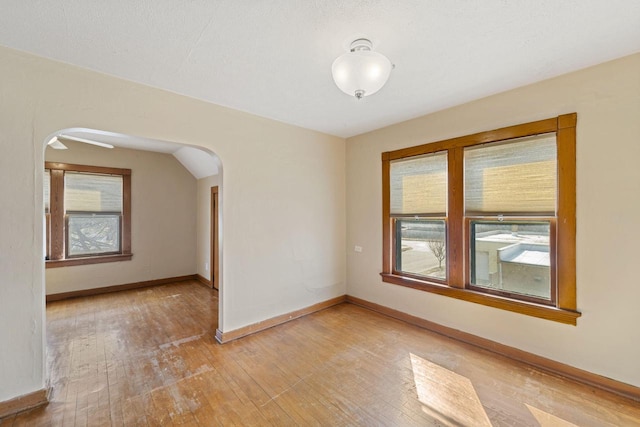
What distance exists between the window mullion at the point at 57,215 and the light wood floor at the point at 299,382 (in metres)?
1.55

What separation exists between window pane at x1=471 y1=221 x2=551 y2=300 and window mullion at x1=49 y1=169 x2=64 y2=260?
21.3 feet

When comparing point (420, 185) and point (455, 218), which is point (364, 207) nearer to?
point (420, 185)

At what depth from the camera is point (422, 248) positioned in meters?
3.62

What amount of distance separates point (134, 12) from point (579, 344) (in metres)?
4.34

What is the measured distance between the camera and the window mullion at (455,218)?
3141 mm

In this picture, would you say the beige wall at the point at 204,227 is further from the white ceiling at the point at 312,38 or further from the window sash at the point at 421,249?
the window sash at the point at 421,249

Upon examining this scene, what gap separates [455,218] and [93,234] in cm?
617

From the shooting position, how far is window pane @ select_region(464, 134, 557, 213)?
8.46 feet

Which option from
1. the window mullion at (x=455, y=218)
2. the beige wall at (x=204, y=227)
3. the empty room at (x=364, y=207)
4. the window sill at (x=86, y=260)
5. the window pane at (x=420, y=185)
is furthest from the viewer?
the beige wall at (x=204, y=227)

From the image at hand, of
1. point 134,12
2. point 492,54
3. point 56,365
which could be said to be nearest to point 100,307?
point 56,365

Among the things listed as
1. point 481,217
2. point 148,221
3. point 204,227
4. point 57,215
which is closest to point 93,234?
point 57,215

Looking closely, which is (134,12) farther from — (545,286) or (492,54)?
(545,286)

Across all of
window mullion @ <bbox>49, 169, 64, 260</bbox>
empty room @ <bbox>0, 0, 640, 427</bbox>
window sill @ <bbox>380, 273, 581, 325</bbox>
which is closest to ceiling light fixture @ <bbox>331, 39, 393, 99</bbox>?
empty room @ <bbox>0, 0, 640, 427</bbox>

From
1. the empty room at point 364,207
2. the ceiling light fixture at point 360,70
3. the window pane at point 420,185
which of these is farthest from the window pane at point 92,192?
the ceiling light fixture at point 360,70
